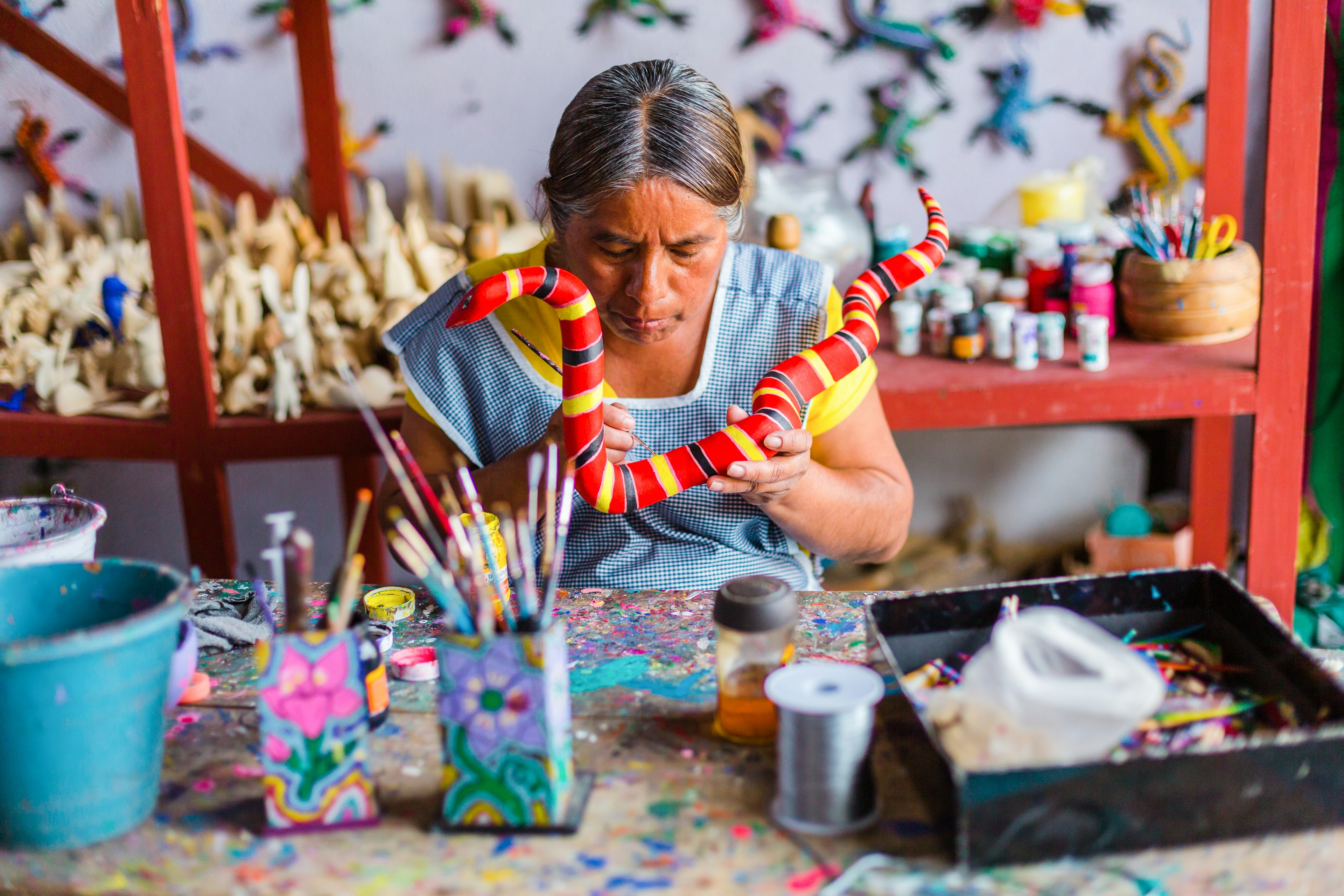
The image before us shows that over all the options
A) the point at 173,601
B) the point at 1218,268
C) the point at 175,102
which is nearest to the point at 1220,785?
the point at 173,601

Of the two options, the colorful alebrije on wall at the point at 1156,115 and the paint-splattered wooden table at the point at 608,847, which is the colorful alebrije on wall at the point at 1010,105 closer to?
the colorful alebrije on wall at the point at 1156,115

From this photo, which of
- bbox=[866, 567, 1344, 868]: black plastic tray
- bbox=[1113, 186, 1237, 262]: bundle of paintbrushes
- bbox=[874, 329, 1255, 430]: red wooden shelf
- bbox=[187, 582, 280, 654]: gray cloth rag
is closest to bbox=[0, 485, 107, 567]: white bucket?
bbox=[187, 582, 280, 654]: gray cloth rag

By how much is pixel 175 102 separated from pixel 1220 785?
1993 mm

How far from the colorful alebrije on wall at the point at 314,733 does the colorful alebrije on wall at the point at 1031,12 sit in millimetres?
2599

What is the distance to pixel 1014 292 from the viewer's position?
2.35 meters

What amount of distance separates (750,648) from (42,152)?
285 centimetres

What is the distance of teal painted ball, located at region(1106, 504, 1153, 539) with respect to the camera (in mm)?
2818

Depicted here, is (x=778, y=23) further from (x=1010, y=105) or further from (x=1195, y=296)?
(x=1195, y=296)

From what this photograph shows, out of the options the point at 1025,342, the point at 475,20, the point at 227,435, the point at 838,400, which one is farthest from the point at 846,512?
the point at 475,20

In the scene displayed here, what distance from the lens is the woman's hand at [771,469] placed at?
134 centimetres

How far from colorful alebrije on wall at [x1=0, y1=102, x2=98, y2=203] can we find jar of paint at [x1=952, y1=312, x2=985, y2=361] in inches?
91.8

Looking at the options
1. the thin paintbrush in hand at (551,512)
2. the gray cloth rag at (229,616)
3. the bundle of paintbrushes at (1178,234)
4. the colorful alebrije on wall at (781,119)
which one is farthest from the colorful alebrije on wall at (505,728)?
the colorful alebrije on wall at (781,119)

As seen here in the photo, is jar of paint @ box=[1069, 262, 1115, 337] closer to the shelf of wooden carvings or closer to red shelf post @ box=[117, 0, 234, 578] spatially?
the shelf of wooden carvings

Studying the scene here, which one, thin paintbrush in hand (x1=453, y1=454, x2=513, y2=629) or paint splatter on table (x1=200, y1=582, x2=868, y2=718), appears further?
paint splatter on table (x1=200, y1=582, x2=868, y2=718)
